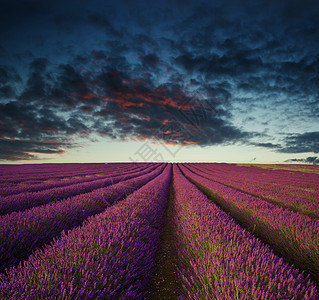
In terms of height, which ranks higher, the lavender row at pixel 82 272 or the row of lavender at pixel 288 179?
the lavender row at pixel 82 272

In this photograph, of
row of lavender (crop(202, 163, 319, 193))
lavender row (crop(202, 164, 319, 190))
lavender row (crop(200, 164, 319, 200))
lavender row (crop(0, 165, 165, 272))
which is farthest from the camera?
lavender row (crop(202, 164, 319, 190))

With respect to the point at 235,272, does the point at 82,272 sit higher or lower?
higher

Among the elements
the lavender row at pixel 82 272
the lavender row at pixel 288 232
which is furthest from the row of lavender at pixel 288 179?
the lavender row at pixel 82 272

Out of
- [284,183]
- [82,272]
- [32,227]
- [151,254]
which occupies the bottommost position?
[284,183]

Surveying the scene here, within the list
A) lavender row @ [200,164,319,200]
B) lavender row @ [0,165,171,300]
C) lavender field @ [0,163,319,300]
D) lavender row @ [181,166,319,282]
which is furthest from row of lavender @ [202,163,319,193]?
lavender row @ [0,165,171,300]

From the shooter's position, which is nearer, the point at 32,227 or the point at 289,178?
the point at 32,227

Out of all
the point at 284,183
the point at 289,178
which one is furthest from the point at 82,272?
the point at 289,178

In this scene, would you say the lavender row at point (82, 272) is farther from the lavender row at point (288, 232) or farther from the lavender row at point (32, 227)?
the lavender row at point (288, 232)

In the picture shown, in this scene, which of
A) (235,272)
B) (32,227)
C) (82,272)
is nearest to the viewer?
(82,272)

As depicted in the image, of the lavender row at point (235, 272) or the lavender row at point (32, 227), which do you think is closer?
the lavender row at point (235, 272)

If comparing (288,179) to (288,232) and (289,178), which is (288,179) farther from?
(288,232)

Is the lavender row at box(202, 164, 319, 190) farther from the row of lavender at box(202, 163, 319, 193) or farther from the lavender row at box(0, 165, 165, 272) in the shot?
the lavender row at box(0, 165, 165, 272)

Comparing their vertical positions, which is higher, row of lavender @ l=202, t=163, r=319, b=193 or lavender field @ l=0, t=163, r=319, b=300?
lavender field @ l=0, t=163, r=319, b=300

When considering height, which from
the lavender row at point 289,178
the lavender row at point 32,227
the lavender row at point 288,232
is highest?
the lavender row at point 32,227
